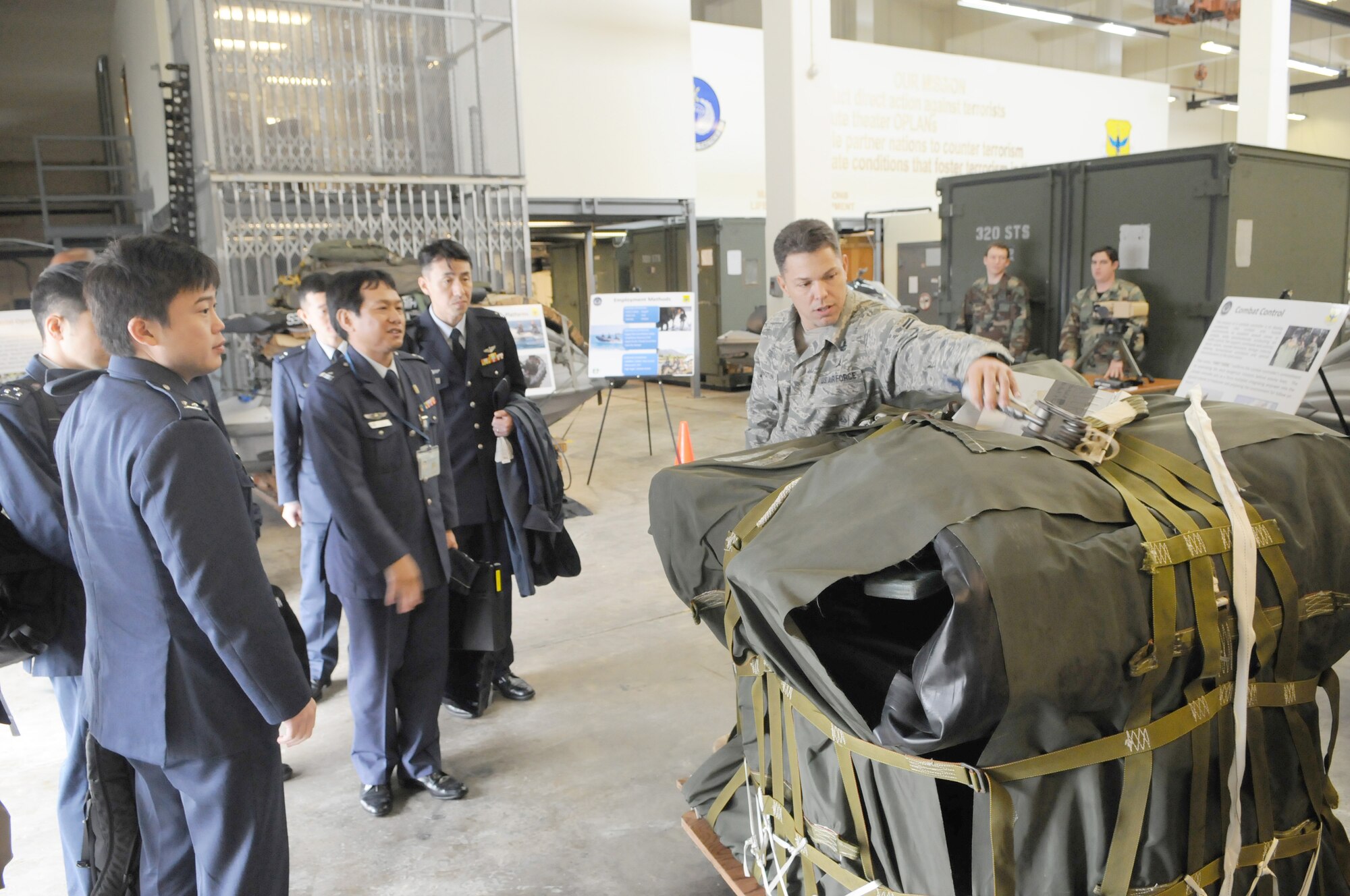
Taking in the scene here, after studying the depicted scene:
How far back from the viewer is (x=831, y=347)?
7.84 ft

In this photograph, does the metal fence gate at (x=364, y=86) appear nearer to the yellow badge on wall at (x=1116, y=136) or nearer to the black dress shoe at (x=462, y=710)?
the black dress shoe at (x=462, y=710)

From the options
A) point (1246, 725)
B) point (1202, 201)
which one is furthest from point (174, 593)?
point (1202, 201)

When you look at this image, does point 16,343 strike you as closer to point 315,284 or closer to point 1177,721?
point 315,284

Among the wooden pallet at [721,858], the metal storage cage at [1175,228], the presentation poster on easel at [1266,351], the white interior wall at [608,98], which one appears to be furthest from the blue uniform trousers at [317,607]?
the white interior wall at [608,98]

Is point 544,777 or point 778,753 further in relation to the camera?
point 544,777

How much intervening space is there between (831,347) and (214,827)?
5.53ft

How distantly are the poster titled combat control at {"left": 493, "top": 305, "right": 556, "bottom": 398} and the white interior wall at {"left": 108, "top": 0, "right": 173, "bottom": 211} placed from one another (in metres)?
4.23

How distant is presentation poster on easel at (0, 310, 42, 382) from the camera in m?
3.76

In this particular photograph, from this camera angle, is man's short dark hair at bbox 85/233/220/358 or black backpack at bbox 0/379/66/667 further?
black backpack at bbox 0/379/66/667

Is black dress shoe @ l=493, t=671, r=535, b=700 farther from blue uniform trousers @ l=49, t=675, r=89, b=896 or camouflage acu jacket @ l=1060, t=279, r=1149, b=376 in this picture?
camouflage acu jacket @ l=1060, t=279, r=1149, b=376

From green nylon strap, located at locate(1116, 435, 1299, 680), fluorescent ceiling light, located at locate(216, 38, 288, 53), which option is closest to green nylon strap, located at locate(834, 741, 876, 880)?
green nylon strap, located at locate(1116, 435, 1299, 680)

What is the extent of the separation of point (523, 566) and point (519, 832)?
945mm

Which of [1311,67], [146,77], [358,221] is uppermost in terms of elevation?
→ [1311,67]

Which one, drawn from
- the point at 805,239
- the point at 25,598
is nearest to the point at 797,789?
the point at 805,239
